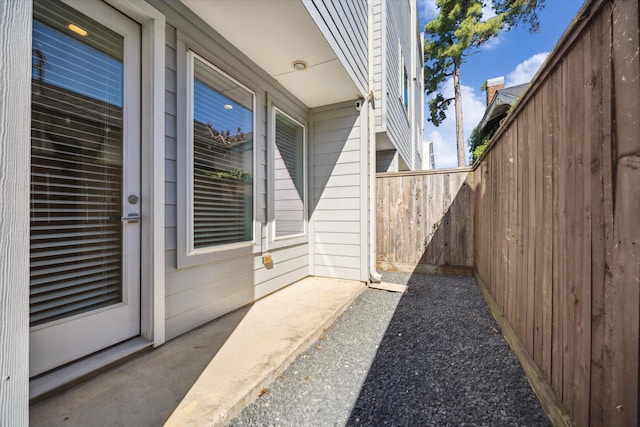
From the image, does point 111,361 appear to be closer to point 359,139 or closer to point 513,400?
point 513,400

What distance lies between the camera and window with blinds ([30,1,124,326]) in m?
1.50

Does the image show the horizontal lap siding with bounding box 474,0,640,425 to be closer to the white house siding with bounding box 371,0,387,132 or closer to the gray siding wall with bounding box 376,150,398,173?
the white house siding with bounding box 371,0,387,132

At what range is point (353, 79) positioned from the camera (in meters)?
3.24

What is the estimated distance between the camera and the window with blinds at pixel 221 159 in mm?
2311

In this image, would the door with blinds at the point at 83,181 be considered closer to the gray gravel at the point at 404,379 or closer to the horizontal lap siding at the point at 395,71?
the gray gravel at the point at 404,379

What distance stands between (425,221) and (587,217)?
11.4ft

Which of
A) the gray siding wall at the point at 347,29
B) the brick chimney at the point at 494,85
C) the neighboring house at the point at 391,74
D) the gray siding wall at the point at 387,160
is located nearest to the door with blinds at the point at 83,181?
the gray siding wall at the point at 347,29

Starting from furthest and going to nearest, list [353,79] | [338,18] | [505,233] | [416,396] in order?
1. [353,79]
2. [338,18]
3. [505,233]
4. [416,396]

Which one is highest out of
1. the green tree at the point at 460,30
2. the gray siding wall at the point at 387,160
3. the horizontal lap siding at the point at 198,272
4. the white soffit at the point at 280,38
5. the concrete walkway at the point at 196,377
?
the green tree at the point at 460,30

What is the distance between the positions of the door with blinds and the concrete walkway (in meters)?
0.27

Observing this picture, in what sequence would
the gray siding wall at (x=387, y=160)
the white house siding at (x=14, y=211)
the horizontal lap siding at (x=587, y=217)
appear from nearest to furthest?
the white house siding at (x=14, y=211) → the horizontal lap siding at (x=587, y=217) → the gray siding wall at (x=387, y=160)

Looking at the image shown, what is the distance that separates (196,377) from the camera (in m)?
1.62

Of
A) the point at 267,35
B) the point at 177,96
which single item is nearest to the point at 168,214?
the point at 177,96

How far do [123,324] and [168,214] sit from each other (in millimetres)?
766
